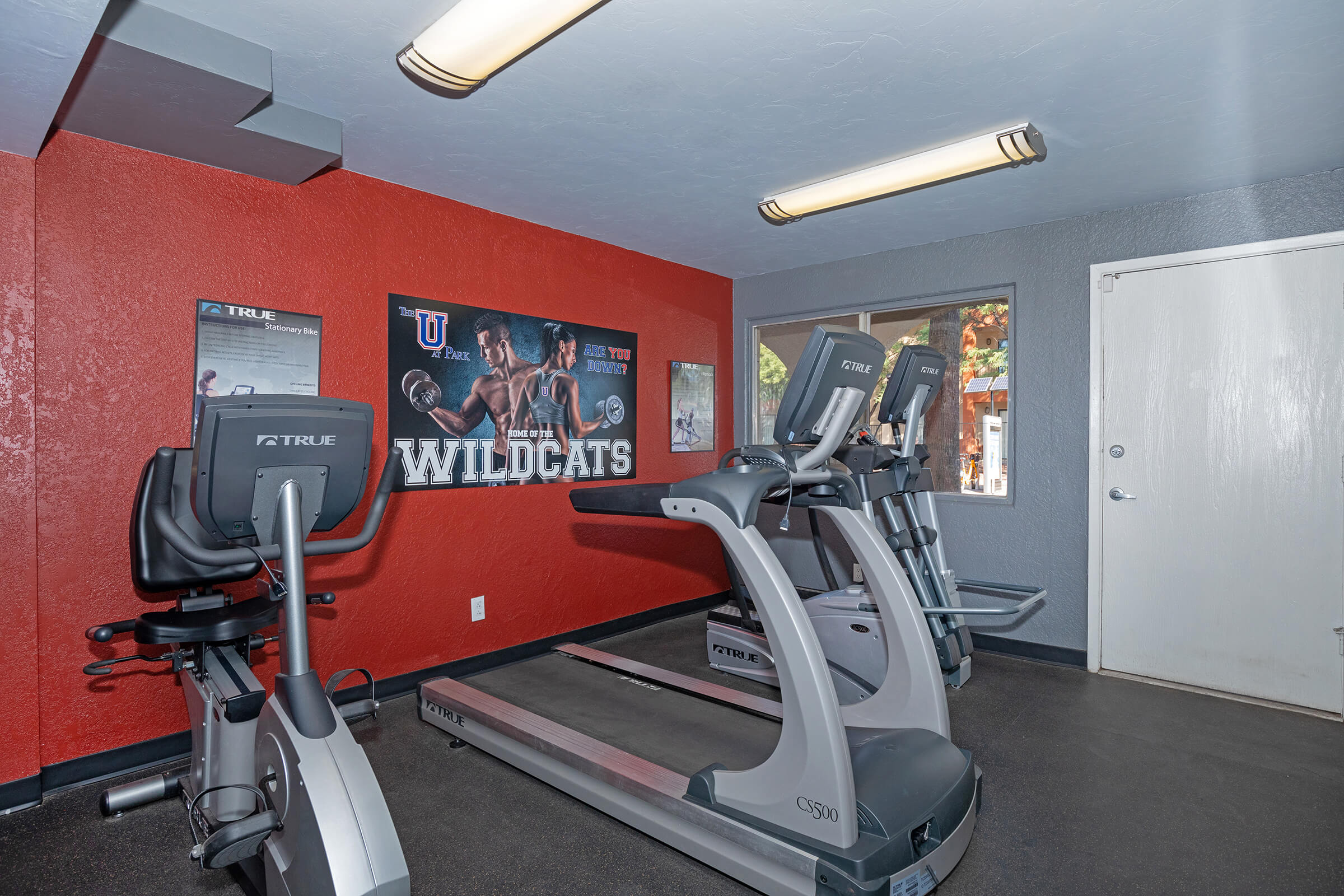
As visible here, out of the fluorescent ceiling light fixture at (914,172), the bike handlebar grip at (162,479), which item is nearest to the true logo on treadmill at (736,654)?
the fluorescent ceiling light fixture at (914,172)

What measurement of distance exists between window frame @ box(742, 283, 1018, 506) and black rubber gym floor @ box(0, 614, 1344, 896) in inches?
52.4

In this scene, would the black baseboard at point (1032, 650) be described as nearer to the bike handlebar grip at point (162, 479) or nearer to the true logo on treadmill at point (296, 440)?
the true logo on treadmill at point (296, 440)

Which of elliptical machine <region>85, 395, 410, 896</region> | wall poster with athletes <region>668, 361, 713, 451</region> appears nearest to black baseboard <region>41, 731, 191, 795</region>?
elliptical machine <region>85, 395, 410, 896</region>

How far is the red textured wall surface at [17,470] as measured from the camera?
7.08 ft

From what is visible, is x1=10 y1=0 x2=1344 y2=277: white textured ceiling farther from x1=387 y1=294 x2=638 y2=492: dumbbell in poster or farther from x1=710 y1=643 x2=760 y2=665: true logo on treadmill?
x1=710 y1=643 x2=760 y2=665: true logo on treadmill

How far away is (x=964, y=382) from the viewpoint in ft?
13.4

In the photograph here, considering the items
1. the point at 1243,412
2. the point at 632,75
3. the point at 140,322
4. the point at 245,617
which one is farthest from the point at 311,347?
the point at 1243,412

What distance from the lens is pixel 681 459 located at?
15.2ft

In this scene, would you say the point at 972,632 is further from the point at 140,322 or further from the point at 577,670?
the point at 140,322

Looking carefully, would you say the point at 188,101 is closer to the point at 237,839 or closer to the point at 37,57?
the point at 37,57

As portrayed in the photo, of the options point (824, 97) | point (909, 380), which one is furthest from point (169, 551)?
point (909, 380)

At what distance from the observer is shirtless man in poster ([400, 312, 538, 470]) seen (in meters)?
3.41

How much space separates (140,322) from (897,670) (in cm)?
295

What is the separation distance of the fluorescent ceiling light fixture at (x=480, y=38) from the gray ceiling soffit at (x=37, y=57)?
2.50 feet
